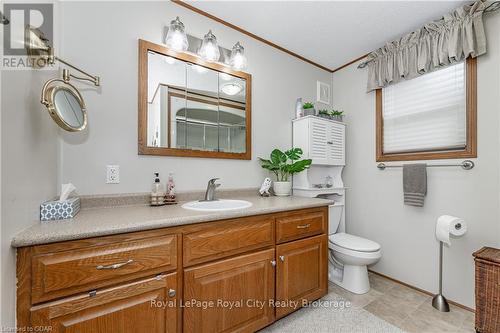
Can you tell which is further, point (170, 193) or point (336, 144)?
point (336, 144)

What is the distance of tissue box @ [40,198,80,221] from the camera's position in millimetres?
982

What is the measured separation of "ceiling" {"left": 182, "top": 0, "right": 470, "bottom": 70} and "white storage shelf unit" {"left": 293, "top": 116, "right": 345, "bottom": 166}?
30.4 inches

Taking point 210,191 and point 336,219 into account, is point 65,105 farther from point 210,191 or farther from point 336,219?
point 336,219

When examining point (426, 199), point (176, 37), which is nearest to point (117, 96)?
point (176, 37)

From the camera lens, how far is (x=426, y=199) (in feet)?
6.26

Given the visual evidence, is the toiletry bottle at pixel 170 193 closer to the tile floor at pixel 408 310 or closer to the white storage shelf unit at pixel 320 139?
the white storage shelf unit at pixel 320 139

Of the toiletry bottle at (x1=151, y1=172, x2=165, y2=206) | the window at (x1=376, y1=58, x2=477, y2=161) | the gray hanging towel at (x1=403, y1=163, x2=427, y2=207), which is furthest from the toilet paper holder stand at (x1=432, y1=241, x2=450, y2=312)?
the toiletry bottle at (x1=151, y1=172, x2=165, y2=206)

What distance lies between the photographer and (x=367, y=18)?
181 centimetres

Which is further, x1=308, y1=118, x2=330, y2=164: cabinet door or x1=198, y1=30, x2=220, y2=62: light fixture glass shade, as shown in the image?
x1=308, y1=118, x2=330, y2=164: cabinet door

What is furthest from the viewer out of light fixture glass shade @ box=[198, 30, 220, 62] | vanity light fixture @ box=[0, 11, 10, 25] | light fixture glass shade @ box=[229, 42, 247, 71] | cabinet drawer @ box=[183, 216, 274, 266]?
light fixture glass shade @ box=[229, 42, 247, 71]

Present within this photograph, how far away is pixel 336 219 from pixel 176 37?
Result: 2.28m

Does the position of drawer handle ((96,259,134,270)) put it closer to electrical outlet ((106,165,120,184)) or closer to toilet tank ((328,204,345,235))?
electrical outlet ((106,165,120,184))

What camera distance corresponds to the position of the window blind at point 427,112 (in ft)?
5.73

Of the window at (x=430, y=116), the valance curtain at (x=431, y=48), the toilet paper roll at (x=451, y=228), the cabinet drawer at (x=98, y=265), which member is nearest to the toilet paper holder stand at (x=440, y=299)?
the toilet paper roll at (x=451, y=228)
